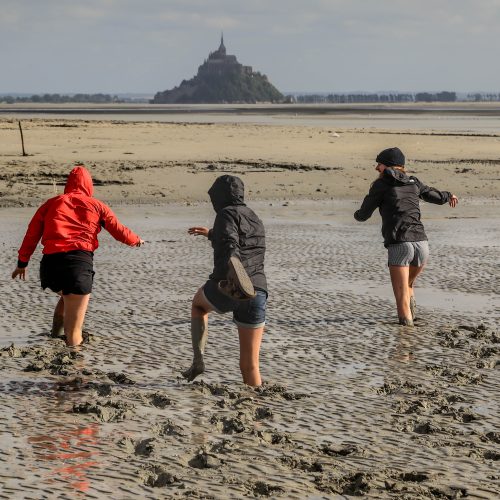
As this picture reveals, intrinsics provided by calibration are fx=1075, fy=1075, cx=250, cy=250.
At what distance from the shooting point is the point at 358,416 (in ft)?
22.3

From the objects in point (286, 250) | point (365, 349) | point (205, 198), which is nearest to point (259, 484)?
point (365, 349)

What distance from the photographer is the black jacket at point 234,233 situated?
6.99 m

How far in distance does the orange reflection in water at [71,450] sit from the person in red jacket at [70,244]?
218 cm

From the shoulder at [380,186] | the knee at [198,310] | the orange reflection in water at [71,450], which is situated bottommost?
the orange reflection in water at [71,450]

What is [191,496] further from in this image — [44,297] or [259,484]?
[44,297]

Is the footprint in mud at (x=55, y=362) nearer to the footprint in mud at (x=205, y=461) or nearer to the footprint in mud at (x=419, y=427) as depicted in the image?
the footprint in mud at (x=205, y=461)

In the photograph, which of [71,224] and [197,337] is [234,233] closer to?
[197,337]

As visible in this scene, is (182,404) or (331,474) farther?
(182,404)

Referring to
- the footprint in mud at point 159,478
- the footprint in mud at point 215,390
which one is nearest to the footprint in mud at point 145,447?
the footprint in mud at point 159,478

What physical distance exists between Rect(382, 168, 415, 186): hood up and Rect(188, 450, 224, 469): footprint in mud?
14.4ft

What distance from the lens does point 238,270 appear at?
6.89 m

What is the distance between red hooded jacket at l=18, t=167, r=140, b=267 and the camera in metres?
8.59

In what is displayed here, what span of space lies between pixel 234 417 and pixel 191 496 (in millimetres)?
1351

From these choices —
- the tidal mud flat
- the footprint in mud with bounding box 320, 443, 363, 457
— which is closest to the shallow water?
the tidal mud flat
